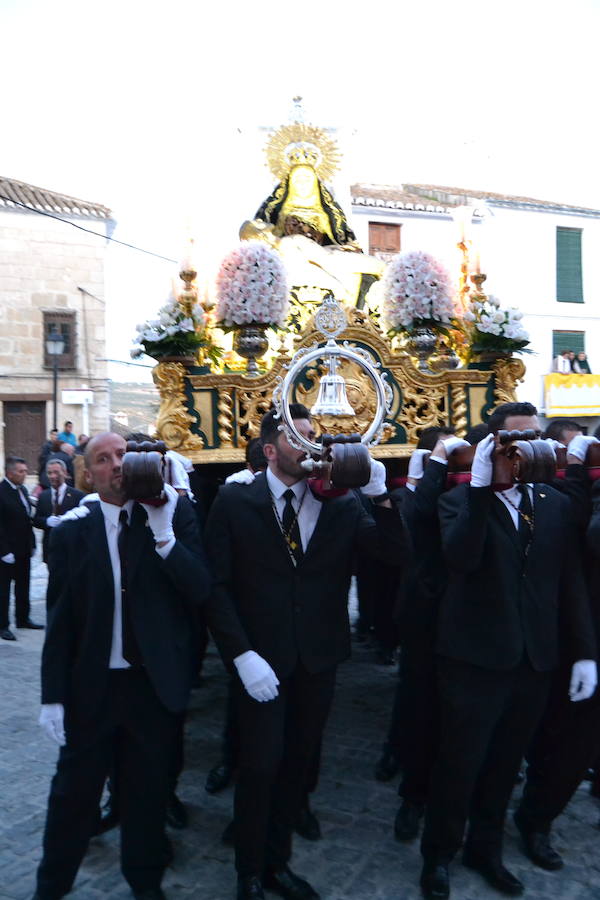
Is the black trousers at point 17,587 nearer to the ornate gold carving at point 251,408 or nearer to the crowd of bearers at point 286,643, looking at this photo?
the ornate gold carving at point 251,408

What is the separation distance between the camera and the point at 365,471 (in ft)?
9.83

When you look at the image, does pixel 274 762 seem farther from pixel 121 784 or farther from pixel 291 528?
pixel 291 528

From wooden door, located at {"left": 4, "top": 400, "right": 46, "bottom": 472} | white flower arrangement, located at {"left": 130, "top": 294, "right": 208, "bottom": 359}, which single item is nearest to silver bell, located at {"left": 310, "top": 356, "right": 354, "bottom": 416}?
white flower arrangement, located at {"left": 130, "top": 294, "right": 208, "bottom": 359}

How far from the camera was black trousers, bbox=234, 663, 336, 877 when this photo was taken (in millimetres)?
3080

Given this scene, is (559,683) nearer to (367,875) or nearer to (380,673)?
(367,875)

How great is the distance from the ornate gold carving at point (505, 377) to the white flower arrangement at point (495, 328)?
0.10 meters

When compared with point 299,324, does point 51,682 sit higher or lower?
lower

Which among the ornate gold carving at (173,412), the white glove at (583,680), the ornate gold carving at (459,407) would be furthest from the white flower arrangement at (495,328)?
the white glove at (583,680)

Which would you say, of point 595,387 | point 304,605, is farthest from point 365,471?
point 595,387

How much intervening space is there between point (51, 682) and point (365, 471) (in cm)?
139

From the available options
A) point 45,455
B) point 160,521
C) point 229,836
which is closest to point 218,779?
point 229,836

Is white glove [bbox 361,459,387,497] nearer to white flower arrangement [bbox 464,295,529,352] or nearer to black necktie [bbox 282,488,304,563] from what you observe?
black necktie [bbox 282,488,304,563]

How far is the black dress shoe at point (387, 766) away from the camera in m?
4.37

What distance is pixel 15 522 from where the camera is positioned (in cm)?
796
